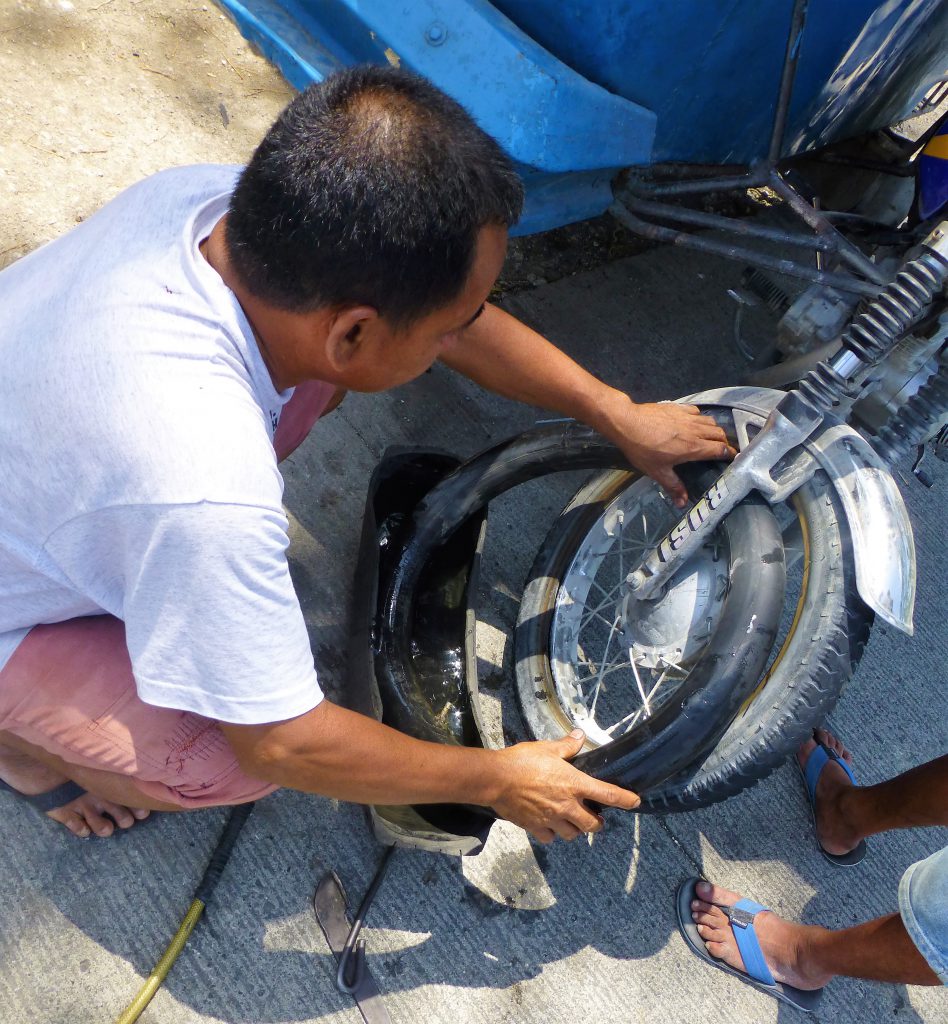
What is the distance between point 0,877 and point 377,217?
1534 millimetres

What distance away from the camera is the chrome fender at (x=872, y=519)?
1680 millimetres

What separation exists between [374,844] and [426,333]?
1.22 m

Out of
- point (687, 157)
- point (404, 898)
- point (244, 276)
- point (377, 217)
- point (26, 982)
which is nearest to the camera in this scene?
point (377, 217)

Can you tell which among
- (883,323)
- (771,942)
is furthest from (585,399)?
(771,942)

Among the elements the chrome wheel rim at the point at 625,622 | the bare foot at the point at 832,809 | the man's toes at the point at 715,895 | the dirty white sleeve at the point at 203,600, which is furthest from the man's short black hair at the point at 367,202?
the bare foot at the point at 832,809

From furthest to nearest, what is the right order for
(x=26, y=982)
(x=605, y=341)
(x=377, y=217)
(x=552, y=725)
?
(x=605, y=341) → (x=552, y=725) → (x=26, y=982) → (x=377, y=217)

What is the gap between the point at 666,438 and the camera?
1974mm

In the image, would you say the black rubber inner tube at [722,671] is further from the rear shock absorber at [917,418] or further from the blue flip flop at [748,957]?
the blue flip flop at [748,957]

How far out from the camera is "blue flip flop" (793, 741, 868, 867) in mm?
2254

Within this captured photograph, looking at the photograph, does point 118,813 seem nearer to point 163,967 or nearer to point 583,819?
point 163,967

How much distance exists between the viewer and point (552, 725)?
213cm

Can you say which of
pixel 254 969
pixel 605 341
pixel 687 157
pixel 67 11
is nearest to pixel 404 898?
pixel 254 969

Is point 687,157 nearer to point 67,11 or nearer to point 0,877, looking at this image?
point 67,11

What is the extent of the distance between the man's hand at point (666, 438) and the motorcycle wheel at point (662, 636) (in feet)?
0.54
